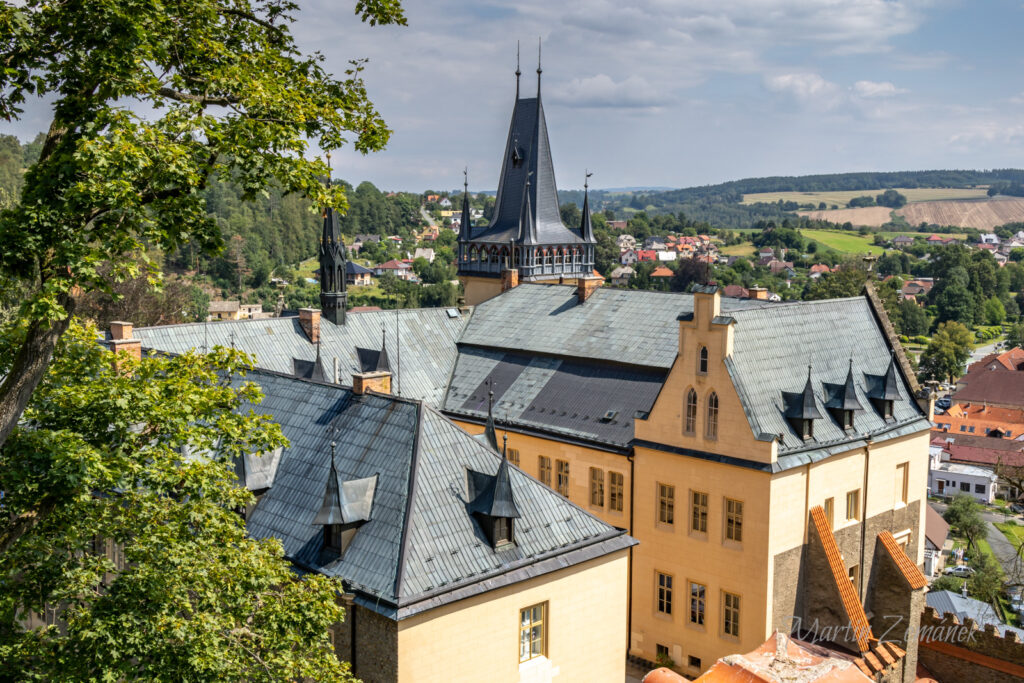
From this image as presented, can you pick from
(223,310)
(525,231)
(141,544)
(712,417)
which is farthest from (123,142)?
(223,310)

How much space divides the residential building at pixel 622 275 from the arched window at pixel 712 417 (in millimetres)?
132805

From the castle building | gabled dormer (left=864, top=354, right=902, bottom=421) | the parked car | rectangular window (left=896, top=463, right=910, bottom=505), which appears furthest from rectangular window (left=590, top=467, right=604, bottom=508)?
the parked car

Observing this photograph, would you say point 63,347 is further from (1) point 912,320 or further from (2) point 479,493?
(1) point 912,320

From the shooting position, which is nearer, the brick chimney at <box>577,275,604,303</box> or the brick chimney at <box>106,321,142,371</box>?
the brick chimney at <box>106,321,142,371</box>

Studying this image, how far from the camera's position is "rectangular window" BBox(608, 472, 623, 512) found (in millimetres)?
35594

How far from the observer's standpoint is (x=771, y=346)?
3409cm

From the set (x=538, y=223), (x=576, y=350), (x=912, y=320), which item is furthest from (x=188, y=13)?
(x=912, y=320)

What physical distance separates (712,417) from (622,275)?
15008 cm

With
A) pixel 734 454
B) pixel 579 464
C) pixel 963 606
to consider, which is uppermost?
pixel 734 454

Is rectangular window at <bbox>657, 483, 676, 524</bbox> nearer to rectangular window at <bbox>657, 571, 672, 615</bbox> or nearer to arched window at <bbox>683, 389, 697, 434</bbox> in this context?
rectangular window at <bbox>657, 571, 672, 615</bbox>

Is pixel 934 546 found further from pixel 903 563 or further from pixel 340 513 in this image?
pixel 340 513

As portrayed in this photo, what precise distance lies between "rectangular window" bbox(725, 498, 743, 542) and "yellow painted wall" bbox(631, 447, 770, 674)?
0.52 feet

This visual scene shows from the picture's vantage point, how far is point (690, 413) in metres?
32.9

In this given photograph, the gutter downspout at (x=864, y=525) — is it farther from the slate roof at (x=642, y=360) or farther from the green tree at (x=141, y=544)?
the green tree at (x=141, y=544)
